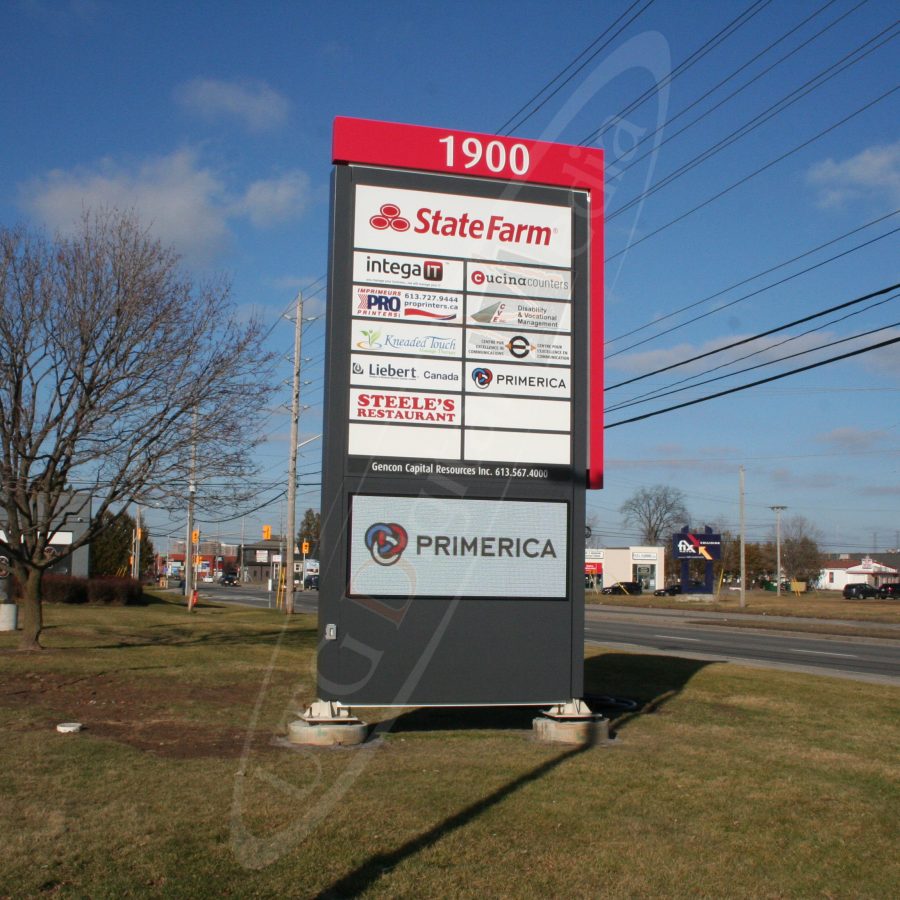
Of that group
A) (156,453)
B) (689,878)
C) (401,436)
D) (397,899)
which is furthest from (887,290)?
(156,453)

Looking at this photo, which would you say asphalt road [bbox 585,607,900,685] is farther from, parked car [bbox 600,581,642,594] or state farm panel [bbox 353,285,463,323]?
parked car [bbox 600,581,642,594]

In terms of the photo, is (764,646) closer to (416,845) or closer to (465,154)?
(465,154)

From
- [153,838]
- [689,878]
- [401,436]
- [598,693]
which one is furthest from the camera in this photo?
[598,693]

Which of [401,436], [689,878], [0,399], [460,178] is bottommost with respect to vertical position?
[689,878]

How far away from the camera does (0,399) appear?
17594 millimetres

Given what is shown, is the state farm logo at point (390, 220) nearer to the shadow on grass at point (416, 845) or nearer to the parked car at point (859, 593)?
the shadow on grass at point (416, 845)

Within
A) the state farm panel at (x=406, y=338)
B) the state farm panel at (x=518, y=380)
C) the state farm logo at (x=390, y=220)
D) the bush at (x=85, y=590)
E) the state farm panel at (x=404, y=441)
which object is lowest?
the bush at (x=85, y=590)

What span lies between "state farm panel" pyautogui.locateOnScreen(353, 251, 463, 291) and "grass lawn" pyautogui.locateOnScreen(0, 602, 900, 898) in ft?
16.3

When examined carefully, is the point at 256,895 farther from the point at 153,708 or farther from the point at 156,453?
the point at 156,453

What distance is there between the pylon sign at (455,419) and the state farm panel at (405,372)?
0.02 m

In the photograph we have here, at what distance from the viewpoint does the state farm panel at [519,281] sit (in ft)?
37.1

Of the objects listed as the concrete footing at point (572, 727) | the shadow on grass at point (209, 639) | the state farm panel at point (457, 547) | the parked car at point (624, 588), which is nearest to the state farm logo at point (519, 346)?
the state farm panel at point (457, 547)

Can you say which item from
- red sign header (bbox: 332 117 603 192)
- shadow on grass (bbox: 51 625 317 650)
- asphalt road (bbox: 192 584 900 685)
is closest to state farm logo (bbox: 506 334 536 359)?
red sign header (bbox: 332 117 603 192)

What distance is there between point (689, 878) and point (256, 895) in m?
2.53
